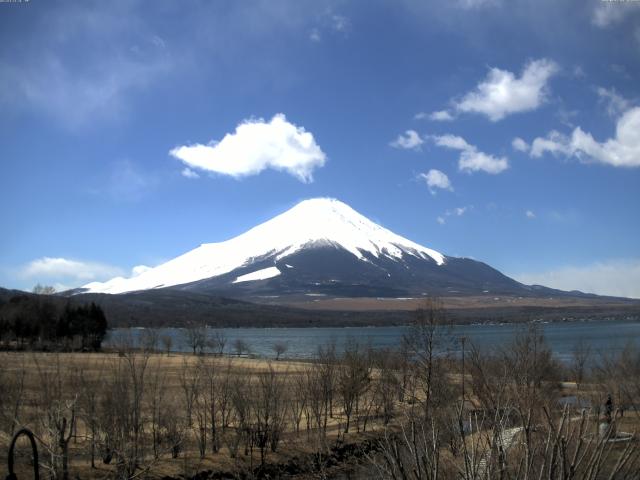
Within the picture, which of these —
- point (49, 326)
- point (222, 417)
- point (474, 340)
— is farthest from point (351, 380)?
point (49, 326)

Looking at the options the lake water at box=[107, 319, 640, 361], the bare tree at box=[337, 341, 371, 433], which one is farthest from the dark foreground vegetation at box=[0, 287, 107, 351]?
the bare tree at box=[337, 341, 371, 433]

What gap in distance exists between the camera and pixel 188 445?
26.0 metres

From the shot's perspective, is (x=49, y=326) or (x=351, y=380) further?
(x=49, y=326)

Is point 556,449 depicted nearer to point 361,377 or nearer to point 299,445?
point 299,445

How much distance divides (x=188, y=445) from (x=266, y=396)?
13.4 ft

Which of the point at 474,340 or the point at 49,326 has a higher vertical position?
the point at 49,326

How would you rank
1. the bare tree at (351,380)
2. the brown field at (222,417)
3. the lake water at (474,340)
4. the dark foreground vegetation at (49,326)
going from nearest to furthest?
the brown field at (222,417)
the bare tree at (351,380)
the lake water at (474,340)
the dark foreground vegetation at (49,326)

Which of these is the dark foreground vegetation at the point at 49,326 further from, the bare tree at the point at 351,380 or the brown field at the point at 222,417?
the brown field at the point at 222,417

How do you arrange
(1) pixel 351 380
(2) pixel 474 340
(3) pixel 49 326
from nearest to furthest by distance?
(1) pixel 351 380, (2) pixel 474 340, (3) pixel 49 326

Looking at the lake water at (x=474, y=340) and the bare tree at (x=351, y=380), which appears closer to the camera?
the bare tree at (x=351, y=380)

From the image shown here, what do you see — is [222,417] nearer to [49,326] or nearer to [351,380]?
[351,380]

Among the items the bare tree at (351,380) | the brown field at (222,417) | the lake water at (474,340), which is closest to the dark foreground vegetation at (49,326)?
the lake water at (474,340)

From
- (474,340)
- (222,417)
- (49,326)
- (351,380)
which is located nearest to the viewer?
(222,417)

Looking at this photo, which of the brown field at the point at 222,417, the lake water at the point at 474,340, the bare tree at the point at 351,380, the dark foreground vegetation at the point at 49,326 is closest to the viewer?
the brown field at the point at 222,417
